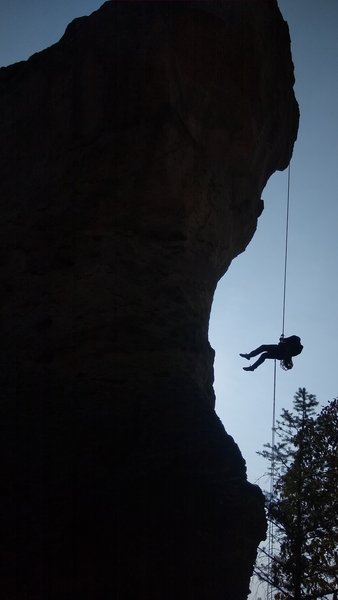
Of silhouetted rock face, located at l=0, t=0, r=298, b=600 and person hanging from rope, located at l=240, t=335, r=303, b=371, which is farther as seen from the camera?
person hanging from rope, located at l=240, t=335, r=303, b=371

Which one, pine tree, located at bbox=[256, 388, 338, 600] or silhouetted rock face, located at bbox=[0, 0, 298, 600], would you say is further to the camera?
pine tree, located at bbox=[256, 388, 338, 600]

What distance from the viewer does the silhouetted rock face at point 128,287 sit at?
568 cm

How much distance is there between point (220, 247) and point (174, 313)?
2.20m

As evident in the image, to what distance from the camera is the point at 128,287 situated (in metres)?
7.74

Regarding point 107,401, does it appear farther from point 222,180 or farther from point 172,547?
point 222,180

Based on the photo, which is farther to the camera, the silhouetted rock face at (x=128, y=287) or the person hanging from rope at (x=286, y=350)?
the person hanging from rope at (x=286, y=350)

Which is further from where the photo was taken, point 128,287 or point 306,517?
point 306,517

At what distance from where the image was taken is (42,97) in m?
9.52

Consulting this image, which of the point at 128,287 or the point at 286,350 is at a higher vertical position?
the point at 286,350

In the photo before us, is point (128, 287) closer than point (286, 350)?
Yes

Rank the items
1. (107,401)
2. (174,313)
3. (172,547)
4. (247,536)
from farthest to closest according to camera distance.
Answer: (174,313) < (107,401) < (247,536) < (172,547)

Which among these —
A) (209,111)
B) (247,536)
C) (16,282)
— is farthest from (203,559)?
(209,111)

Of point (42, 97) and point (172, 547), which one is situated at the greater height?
point (42, 97)

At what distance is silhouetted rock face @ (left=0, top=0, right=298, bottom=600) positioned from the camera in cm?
568
